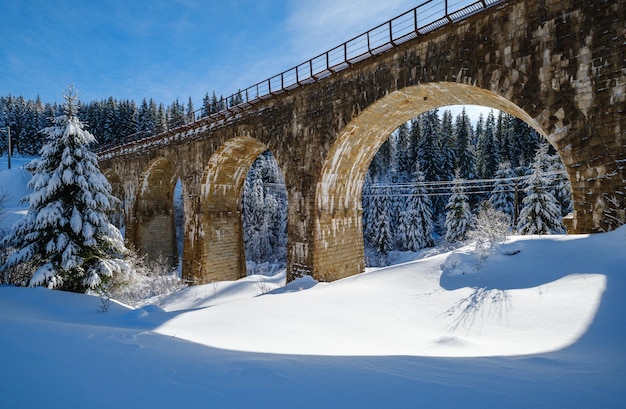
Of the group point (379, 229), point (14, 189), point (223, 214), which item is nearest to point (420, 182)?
point (379, 229)

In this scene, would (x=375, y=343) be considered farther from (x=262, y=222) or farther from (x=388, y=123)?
(x=262, y=222)

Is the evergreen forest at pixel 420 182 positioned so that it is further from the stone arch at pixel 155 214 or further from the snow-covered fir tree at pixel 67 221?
the snow-covered fir tree at pixel 67 221

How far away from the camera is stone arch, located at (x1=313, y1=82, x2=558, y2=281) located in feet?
35.2

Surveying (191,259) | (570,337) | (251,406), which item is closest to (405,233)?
(191,259)

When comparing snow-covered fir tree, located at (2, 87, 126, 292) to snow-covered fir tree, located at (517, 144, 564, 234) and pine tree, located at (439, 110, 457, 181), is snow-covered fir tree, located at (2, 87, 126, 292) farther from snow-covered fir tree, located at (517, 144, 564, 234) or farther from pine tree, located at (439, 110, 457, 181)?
pine tree, located at (439, 110, 457, 181)

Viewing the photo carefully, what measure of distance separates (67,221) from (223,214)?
8516 mm

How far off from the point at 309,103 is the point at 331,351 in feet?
36.5

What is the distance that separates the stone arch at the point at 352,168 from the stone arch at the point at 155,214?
1474 centimetres

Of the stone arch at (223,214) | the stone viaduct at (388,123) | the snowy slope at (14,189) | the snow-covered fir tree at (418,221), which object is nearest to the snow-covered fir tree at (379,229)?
the snow-covered fir tree at (418,221)

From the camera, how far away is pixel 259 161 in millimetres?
47812

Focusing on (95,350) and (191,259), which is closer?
(95,350)

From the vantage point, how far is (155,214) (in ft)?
82.0

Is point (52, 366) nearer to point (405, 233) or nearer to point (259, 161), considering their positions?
point (405, 233)

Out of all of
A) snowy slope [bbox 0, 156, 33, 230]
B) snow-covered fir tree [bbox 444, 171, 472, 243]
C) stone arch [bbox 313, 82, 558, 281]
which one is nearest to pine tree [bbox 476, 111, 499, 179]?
snow-covered fir tree [bbox 444, 171, 472, 243]
